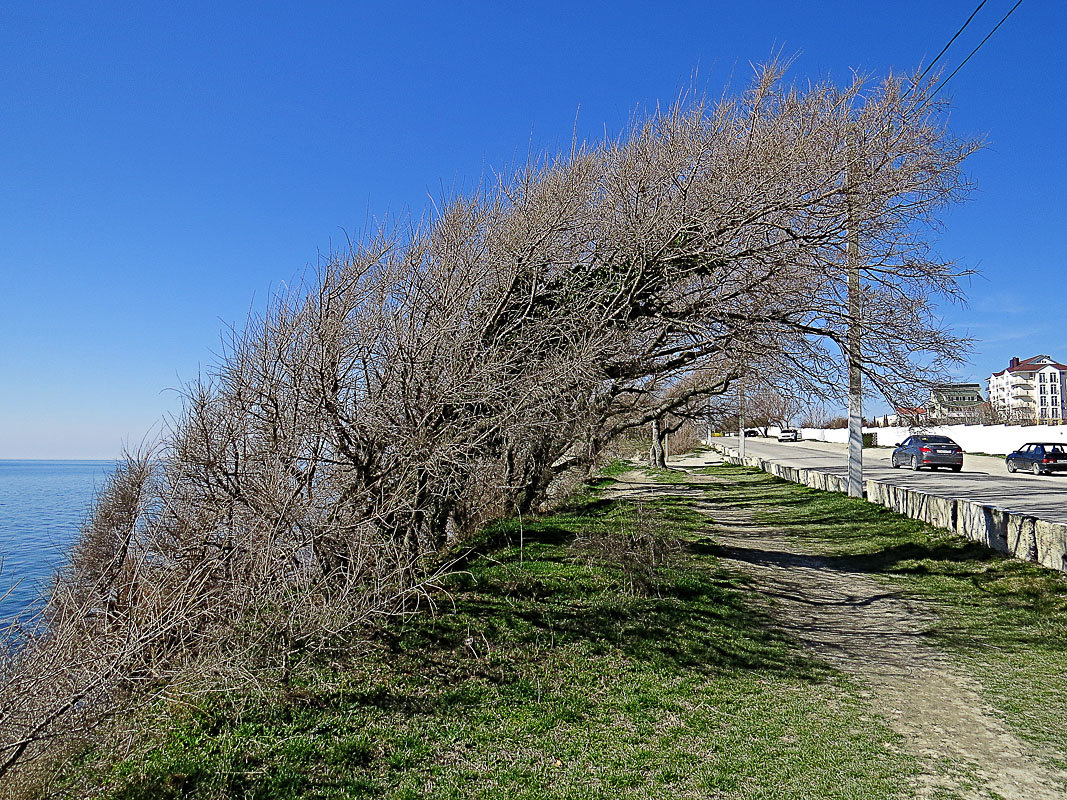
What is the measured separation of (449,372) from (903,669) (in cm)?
522

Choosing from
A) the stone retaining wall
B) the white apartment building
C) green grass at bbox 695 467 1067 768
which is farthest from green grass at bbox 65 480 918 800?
the white apartment building

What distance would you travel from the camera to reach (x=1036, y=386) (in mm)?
97625

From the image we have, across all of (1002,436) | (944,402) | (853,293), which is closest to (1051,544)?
(944,402)

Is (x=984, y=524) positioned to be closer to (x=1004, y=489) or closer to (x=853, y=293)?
(x=853, y=293)

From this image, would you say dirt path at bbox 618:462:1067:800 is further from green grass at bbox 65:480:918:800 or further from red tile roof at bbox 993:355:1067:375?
→ red tile roof at bbox 993:355:1067:375

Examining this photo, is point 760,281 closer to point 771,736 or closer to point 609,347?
point 609,347

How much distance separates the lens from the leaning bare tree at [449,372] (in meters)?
5.42

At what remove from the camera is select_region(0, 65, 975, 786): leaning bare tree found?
542 cm

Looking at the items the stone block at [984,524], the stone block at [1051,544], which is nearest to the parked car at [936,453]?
the stone block at [984,524]

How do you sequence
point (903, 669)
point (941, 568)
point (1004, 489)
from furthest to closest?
point (1004, 489)
point (941, 568)
point (903, 669)

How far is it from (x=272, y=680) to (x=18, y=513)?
13226 millimetres

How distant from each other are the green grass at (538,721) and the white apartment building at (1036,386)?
10001 centimetres

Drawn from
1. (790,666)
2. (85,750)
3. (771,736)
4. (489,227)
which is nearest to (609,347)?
(489,227)

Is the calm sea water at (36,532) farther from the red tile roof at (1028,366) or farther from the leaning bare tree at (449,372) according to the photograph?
the red tile roof at (1028,366)
